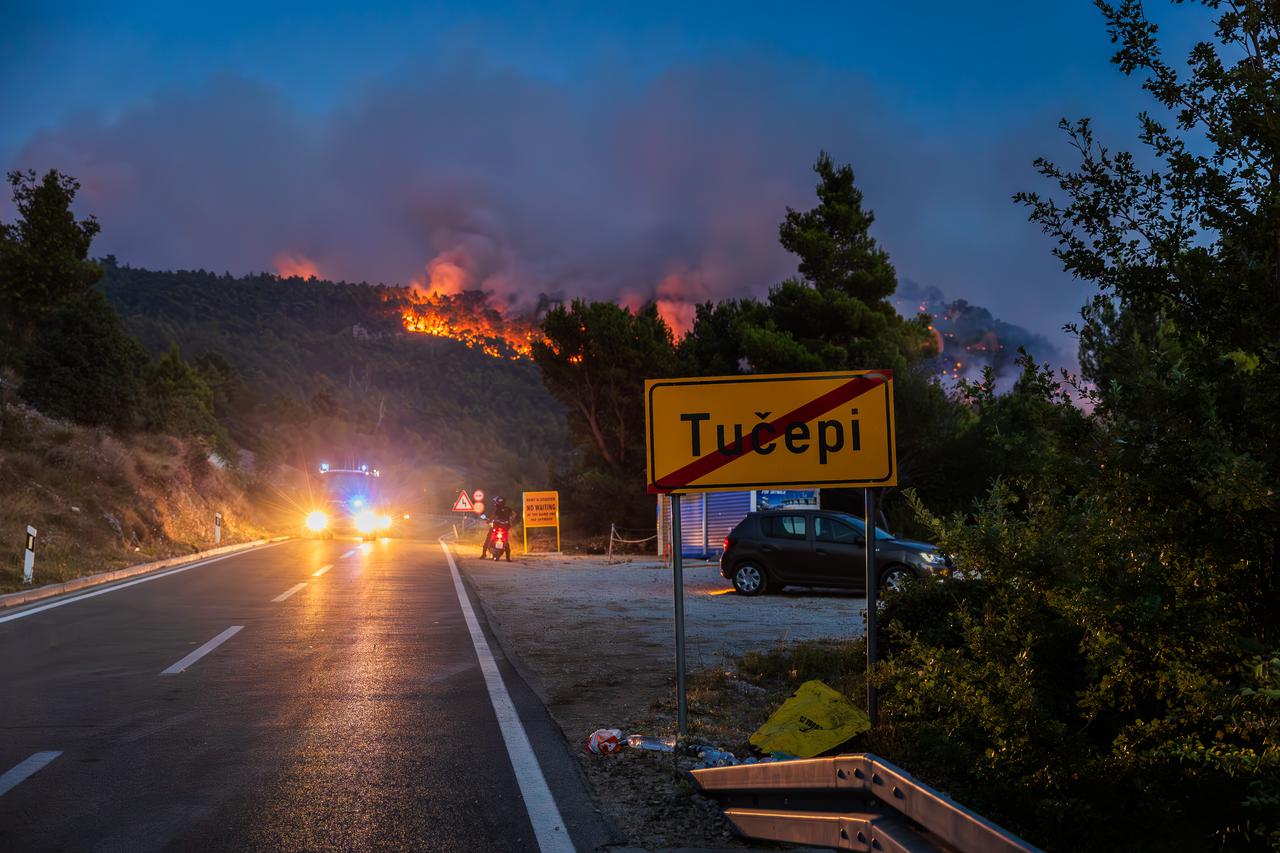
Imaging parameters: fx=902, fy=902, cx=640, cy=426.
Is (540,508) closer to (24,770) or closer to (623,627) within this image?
(623,627)

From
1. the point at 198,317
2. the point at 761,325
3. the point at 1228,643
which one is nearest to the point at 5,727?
the point at 1228,643

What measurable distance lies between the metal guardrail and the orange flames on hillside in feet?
457

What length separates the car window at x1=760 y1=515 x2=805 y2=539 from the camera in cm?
1686

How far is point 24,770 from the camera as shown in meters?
5.20

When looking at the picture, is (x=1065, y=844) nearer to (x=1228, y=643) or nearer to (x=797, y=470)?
(x=1228, y=643)

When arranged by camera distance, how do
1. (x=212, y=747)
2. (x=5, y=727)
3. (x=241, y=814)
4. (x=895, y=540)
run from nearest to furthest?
(x=241, y=814) < (x=212, y=747) < (x=5, y=727) < (x=895, y=540)

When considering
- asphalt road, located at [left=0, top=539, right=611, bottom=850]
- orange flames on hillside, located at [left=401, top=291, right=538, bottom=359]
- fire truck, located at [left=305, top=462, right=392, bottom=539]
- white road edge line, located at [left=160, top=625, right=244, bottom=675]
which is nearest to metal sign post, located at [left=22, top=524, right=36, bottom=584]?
asphalt road, located at [left=0, top=539, right=611, bottom=850]

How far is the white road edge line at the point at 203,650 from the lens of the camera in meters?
8.53

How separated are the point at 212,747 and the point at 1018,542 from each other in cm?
505

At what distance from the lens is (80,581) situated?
1641cm

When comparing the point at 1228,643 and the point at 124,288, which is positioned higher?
the point at 124,288

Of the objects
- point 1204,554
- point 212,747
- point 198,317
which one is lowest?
point 212,747

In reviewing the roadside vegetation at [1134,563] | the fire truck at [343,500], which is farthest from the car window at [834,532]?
the fire truck at [343,500]

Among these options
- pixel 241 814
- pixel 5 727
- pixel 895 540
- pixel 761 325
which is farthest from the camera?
pixel 761 325
